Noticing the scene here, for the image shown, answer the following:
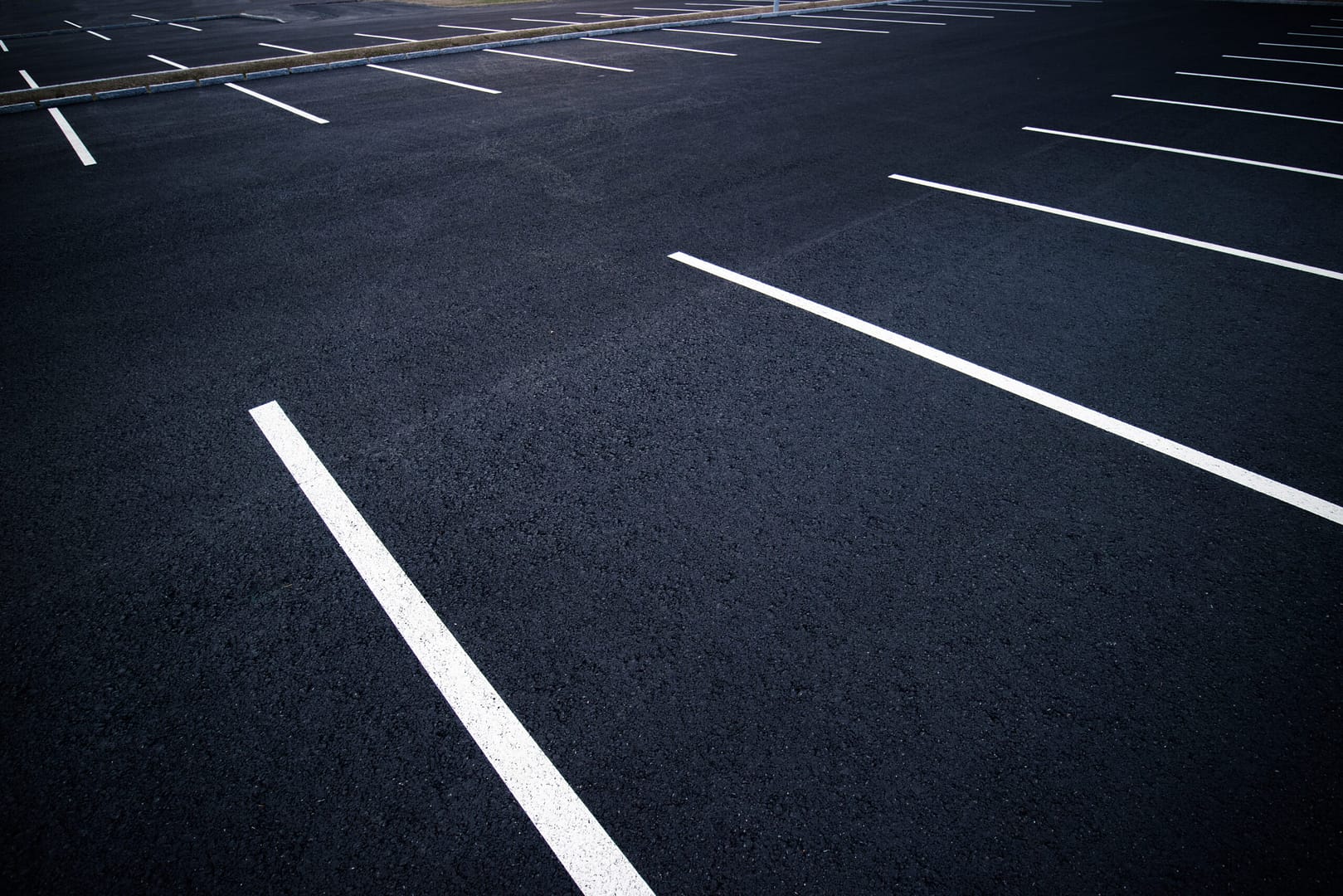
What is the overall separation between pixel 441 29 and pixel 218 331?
15885mm

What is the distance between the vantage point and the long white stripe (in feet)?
6.66

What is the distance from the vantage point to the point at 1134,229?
5773 mm

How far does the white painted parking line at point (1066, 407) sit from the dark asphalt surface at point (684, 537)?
10 cm

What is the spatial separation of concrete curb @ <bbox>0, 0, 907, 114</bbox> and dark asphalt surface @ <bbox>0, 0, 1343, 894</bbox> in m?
5.32

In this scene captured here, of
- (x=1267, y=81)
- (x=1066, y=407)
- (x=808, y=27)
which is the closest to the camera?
(x=1066, y=407)

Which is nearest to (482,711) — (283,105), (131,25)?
(283,105)

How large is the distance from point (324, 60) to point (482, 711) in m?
14.0

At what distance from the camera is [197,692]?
2455 mm

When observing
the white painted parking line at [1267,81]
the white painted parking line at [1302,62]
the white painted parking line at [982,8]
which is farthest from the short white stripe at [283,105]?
the white painted parking line at [982,8]

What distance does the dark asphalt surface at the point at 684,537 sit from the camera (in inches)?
83.2

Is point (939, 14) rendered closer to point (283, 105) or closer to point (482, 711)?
point (283, 105)

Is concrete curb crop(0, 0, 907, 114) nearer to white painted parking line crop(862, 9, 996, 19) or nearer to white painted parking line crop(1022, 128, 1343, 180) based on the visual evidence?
white painted parking line crop(862, 9, 996, 19)

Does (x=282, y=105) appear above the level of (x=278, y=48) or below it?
below

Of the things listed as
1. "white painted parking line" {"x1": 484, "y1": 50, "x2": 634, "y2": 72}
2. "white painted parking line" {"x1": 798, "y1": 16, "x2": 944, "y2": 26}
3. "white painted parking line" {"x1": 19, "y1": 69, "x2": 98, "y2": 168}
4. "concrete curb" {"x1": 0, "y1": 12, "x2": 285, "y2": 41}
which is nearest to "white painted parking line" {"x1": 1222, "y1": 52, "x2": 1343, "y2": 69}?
"white painted parking line" {"x1": 798, "y1": 16, "x2": 944, "y2": 26}
